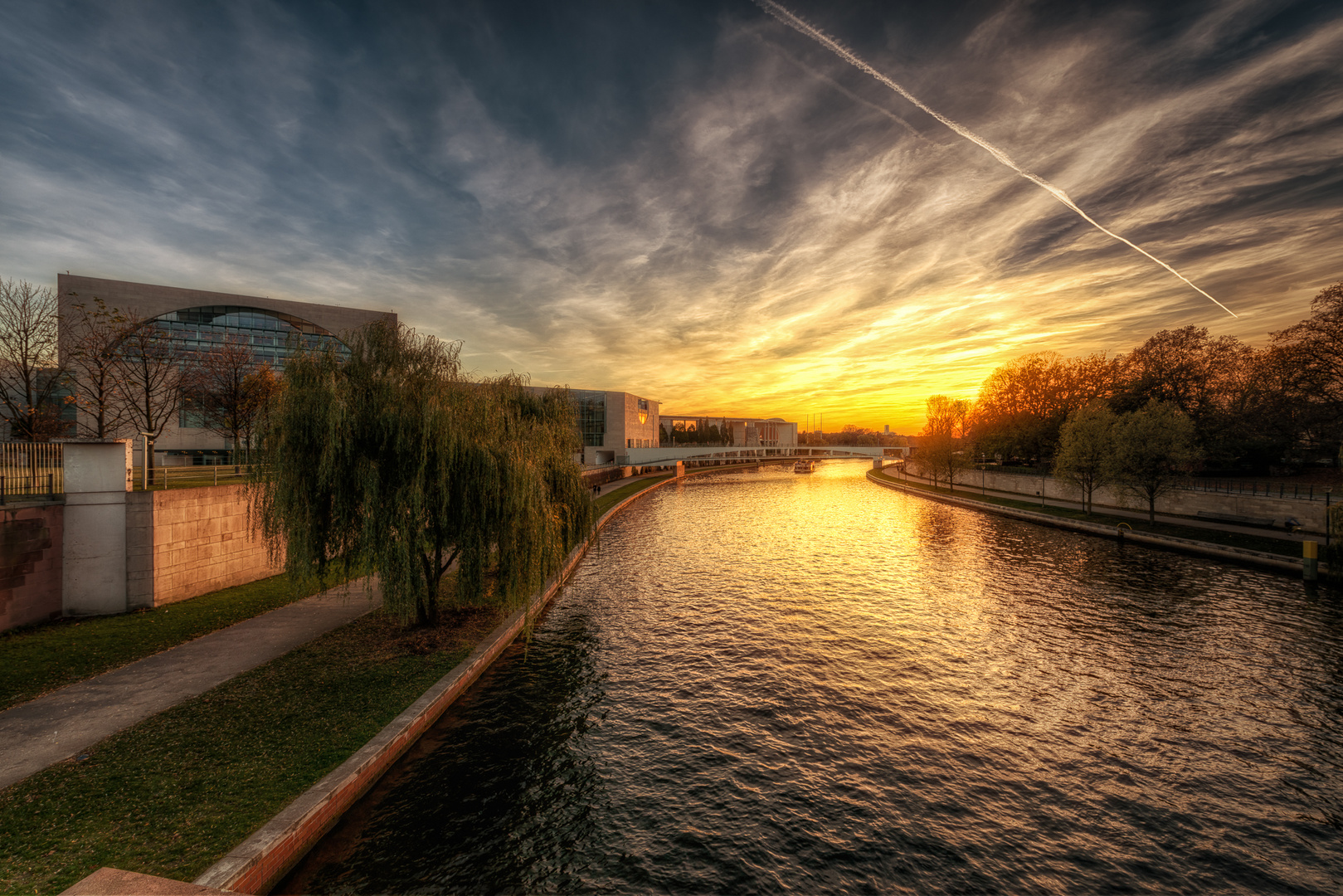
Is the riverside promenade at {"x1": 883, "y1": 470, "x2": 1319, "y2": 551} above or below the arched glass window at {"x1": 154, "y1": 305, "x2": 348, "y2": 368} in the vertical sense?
below

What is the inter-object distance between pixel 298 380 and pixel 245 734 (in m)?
7.34

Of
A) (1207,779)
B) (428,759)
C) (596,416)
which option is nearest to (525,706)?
(428,759)

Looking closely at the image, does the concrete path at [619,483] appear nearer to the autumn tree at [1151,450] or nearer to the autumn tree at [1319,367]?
the autumn tree at [1151,450]

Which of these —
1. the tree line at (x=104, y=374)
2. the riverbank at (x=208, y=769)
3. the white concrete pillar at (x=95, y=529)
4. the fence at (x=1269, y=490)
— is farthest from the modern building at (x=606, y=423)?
the riverbank at (x=208, y=769)

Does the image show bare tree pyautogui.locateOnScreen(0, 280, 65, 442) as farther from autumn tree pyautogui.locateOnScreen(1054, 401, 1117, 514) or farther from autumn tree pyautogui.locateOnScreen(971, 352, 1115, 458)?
autumn tree pyautogui.locateOnScreen(971, 352, 1115, 458)

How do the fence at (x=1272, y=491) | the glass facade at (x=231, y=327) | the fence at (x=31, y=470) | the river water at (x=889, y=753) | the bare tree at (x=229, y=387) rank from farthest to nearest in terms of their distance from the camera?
the glass facade at (x=231, y=327)
the bare tree at (x=229, y=387)
the fence at (x=1272, y=491)
the fence at (x=31, y=470)
the river water at (x=889, y=753)

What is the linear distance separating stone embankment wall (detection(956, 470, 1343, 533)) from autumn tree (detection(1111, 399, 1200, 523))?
135 centimetres

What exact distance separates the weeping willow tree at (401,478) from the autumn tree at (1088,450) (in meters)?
36.1

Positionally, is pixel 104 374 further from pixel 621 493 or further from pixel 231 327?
pixel 231 327

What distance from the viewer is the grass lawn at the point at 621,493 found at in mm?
41747

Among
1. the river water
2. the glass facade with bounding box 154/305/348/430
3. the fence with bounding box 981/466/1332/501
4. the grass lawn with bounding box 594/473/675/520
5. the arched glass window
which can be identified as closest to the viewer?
the river water

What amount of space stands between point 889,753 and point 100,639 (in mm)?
18602

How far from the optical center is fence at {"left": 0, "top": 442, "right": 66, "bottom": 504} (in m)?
12.9

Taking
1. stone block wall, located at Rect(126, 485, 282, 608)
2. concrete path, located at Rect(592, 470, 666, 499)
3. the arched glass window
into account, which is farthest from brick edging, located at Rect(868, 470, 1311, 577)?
the arched glass window
